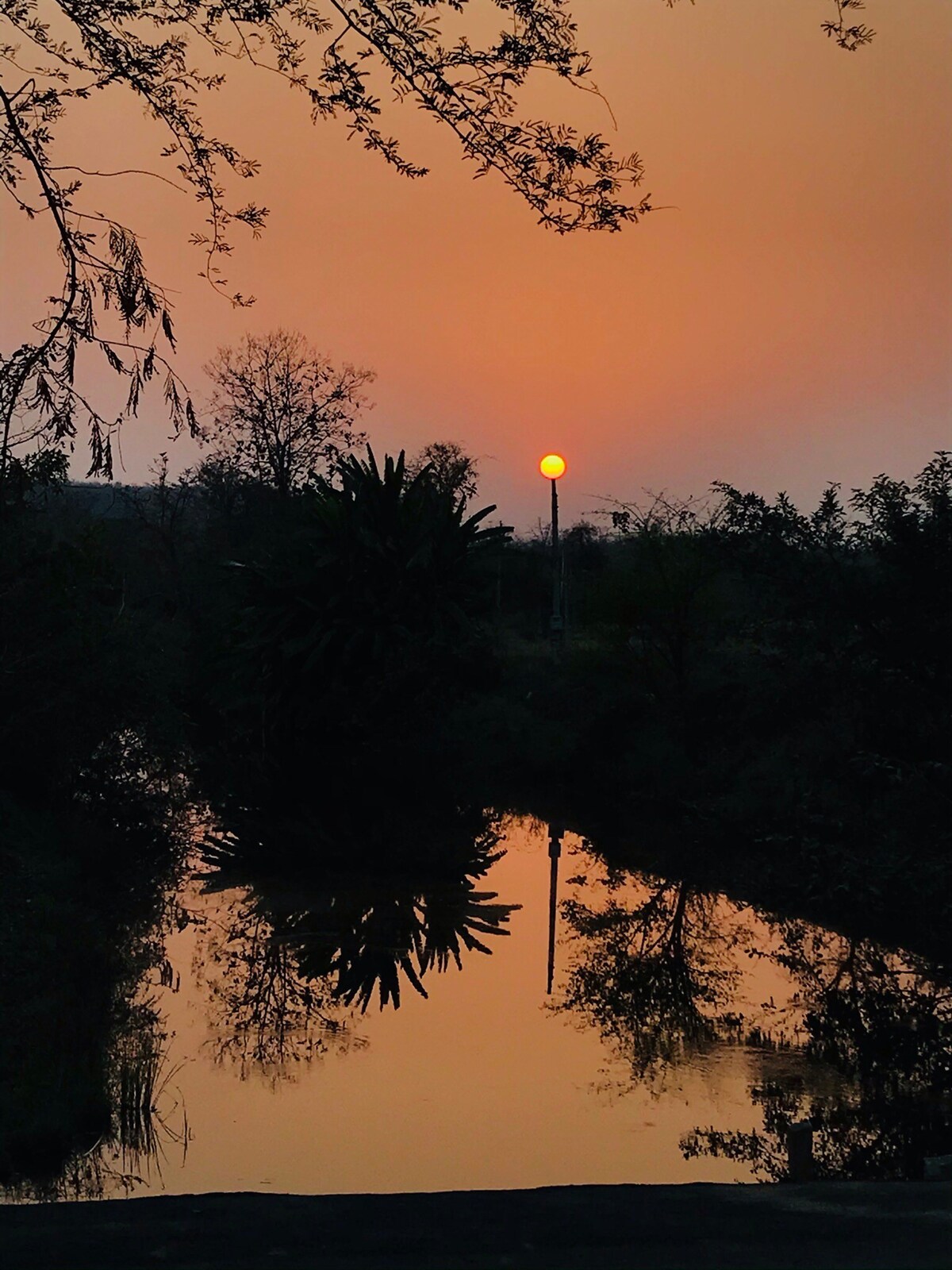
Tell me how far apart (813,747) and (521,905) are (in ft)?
18.0

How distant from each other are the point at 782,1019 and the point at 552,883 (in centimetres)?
675

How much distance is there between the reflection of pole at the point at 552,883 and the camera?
14.1m

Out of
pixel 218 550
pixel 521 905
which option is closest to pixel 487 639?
pixel 521 905

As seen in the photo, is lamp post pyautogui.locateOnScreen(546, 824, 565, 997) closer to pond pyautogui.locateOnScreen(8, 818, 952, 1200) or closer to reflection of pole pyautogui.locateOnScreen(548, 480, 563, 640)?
pond pyautogui.locateOnScreen(8, 818, 952, 1200)

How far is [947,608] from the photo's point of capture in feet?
36.8

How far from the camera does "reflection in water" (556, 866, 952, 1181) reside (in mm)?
8891

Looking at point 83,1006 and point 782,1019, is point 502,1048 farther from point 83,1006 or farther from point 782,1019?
point 83,1006

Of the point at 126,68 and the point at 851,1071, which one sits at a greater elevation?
the point at 126,68

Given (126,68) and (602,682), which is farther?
(602,682)

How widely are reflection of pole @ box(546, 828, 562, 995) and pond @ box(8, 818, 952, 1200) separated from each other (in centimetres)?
5

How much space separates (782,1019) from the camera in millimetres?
11883

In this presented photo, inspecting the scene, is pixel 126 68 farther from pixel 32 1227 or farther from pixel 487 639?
pixel 487 639

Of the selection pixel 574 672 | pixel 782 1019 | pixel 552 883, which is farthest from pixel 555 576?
pixel 782 1019

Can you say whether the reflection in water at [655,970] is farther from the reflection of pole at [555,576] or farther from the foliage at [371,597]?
the reflection of pole at [555,576]
